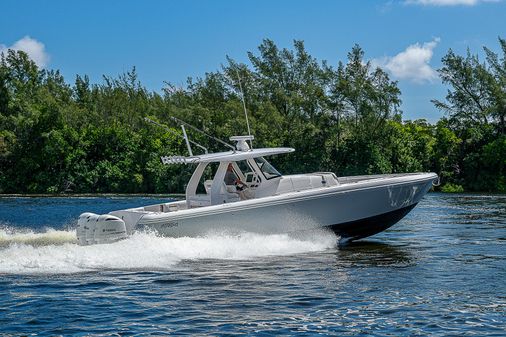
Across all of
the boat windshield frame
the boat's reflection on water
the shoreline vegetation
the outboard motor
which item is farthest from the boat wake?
A: the shoreline vegetation

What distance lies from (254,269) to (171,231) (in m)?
2.64

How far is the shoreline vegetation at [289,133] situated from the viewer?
56469 millimetres

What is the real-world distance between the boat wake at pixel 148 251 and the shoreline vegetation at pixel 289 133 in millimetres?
37953

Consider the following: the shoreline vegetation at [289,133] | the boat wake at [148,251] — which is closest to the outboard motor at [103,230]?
the boat wake at [148,251]

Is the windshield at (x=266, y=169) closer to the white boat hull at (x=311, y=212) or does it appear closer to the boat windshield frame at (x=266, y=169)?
the boat windshield frame at (x=266, y=169)

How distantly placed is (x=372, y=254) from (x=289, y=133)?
139 ft

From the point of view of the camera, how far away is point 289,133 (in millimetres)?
59812

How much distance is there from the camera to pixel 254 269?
15227 mm

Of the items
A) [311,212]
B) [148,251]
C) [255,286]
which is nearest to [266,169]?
[311,212]

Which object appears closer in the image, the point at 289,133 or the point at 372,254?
the point at 372,254

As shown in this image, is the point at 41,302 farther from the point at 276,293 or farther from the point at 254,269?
the point at 254,269

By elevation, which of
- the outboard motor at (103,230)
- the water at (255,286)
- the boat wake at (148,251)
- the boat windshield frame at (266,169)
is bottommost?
the water at (255,286)

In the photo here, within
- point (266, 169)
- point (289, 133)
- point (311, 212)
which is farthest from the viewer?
point (289, 133)

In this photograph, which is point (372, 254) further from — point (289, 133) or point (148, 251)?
point (289, 133)
